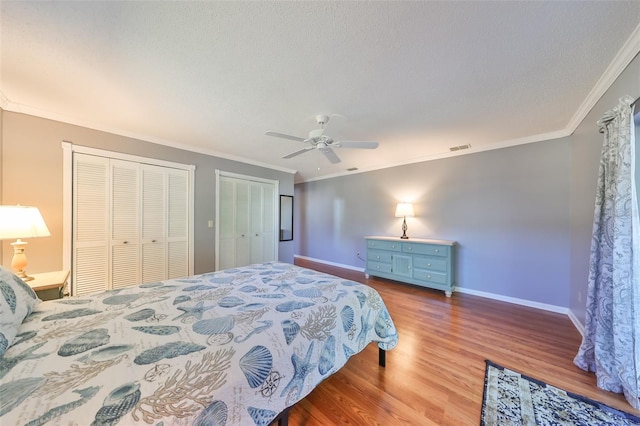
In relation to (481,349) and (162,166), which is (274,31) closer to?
(162,166)

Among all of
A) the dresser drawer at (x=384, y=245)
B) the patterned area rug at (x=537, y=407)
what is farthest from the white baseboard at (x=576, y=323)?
the dresser drawer at (x=384, y=245)

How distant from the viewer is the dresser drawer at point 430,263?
3494mm

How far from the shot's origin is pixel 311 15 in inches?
49.8

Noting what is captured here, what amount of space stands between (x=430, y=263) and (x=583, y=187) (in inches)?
76.6

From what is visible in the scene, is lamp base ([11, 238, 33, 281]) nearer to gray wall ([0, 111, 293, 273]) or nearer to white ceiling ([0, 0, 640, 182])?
gray wall ([0, 111, 293, 273])

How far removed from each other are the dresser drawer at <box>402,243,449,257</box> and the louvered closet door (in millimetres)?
4347

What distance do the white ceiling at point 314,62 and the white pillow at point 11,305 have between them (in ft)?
4.96

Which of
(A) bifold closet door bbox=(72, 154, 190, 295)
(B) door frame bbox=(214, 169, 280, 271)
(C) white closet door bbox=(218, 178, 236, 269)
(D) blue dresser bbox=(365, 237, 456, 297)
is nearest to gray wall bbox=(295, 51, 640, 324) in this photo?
(D) blue dresser bbox=(365, 237, 456, 297)

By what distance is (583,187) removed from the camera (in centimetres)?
241

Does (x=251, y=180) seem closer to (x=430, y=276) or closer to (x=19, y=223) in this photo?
(x=19, y=223)

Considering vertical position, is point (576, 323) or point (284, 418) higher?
point (284, 418)

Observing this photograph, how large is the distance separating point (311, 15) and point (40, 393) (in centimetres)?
201

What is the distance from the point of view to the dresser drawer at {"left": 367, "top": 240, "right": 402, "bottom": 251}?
3.98 metres

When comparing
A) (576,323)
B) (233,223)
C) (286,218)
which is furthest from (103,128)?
(576,323)
